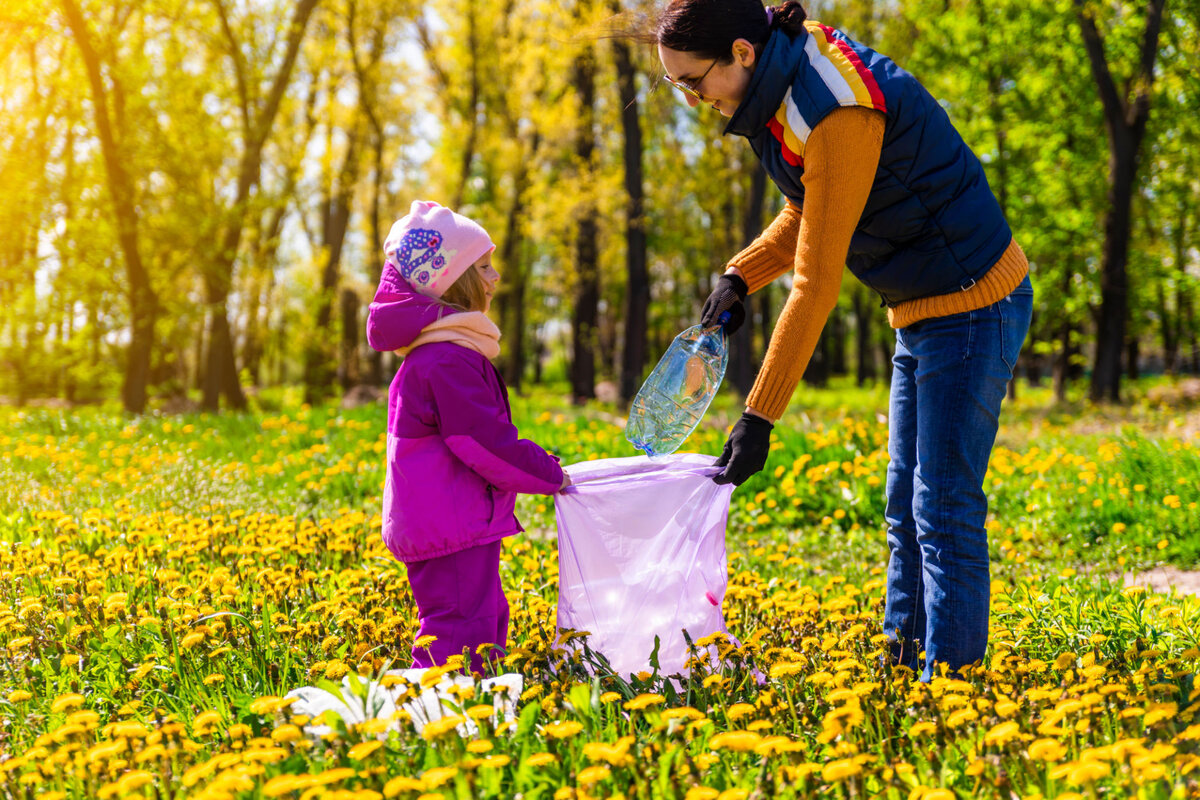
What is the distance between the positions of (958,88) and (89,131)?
15195 millimetres

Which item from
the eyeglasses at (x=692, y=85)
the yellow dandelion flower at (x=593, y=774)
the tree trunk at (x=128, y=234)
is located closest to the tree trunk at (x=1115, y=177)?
the eyeglasses at (x=692, y=85)

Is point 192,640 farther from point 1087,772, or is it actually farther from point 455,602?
point 1087,772

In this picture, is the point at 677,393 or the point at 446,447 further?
the point at 677,393

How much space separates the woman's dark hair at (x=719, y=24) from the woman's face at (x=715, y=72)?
2 centimetres

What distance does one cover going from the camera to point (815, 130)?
7.52 ft

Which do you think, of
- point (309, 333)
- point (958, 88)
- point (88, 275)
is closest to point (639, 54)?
point (958, 88)

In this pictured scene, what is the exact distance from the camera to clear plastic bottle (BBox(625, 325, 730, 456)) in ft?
11.1

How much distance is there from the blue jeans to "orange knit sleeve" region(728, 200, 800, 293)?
2.01ft

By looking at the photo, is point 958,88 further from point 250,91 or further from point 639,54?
point 250,91

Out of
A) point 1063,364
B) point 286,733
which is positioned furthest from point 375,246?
point 286,733

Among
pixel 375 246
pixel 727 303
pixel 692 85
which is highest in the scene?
pixel 375 246

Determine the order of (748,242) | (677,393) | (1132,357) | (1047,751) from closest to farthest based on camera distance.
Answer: (1047,751), (677,393), (748,242), (1132,357)

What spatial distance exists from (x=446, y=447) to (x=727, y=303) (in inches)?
41.8

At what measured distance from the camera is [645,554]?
2.86 meters
